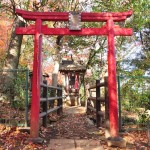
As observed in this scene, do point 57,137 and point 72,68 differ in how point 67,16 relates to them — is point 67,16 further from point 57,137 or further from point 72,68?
point 72,68

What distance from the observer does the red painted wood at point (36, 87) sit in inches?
236

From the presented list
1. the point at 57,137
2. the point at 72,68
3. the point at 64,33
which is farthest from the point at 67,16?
the point at 72,68

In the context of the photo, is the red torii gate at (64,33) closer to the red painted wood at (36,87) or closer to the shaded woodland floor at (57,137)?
the red painted wood at (36,87)

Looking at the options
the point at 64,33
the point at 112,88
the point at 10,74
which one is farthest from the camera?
the point at 10,74

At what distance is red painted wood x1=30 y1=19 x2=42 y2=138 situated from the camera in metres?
5.98

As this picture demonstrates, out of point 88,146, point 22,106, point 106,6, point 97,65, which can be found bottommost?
point 88,146

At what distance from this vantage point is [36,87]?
6164 mm

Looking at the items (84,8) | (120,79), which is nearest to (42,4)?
(84,8)

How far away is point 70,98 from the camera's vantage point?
18.2 meters

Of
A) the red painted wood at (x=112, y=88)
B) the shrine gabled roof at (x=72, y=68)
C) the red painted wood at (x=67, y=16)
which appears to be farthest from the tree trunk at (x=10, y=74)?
the shrine gabled roof at (x=72, y=68)

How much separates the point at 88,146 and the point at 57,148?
0.71m

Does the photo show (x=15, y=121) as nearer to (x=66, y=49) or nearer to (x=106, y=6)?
(x=106, y=6)

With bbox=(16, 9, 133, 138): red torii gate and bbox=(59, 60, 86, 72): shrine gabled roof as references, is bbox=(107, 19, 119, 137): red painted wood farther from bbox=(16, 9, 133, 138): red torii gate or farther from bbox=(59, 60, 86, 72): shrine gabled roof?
bbox=(59, 60, 86, 72): shrine gabled roof

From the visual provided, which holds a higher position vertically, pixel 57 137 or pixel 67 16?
pixel 67 16
